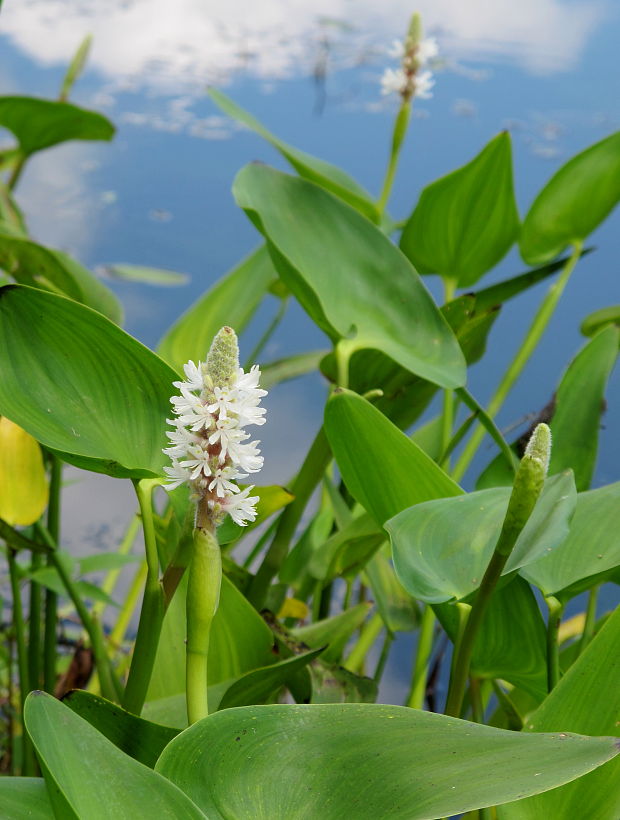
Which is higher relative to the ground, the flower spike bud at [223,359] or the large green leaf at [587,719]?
the flower spike bud at [223,359]

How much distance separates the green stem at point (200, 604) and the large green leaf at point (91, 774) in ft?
0.20

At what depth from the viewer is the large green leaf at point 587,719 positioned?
347mm

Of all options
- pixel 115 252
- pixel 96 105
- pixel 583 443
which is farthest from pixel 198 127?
pixel 583 443

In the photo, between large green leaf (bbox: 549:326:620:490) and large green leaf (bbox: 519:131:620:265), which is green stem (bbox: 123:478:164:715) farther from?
large green leaf (bbox: 519:131:620:265)

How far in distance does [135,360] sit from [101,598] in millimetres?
351

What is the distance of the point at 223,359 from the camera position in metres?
0.31

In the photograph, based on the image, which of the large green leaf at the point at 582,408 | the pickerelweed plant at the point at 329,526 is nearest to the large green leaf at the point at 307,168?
the pickerelweed plant at the point at 329,526

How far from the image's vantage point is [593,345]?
608 mm

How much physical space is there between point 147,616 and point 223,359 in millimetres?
128

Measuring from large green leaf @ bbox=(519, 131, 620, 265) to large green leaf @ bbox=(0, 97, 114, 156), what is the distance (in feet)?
1.26

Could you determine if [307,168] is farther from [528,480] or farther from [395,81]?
[528,480]

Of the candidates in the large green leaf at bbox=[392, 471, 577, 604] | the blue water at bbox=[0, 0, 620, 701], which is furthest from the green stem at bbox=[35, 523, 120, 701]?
the blue water at bbox=[0, 0, 620, 701]

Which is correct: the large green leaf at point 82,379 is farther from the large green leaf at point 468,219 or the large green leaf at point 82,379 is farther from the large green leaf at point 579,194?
the large green leaf at point 579,194

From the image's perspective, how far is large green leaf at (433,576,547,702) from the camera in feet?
1.46
